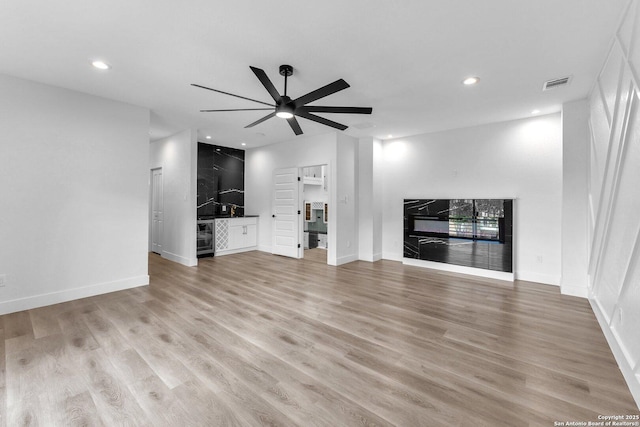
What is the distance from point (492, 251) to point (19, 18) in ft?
20.7

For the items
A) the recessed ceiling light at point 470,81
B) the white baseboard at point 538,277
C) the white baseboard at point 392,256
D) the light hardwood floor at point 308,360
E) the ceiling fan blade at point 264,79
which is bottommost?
the light hardwood floor at point 308,360

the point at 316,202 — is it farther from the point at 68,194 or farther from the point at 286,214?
the point at 68,194

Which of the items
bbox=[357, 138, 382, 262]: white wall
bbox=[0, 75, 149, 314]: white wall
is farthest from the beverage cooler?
bbox=[357, 138, 382, 262]: white wall

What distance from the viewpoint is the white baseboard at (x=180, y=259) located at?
17.9 ft

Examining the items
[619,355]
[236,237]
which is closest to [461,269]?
[619,355]

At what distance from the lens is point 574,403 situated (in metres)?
1.77

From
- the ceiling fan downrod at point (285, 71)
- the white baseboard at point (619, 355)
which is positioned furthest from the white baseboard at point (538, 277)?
the ceiling fan downrod at point (285, 71)

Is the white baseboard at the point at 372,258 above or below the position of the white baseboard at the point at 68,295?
above

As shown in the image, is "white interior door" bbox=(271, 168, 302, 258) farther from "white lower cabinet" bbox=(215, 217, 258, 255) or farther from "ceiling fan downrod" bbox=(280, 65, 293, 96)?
"ceiling fan downrod" bbox=(280, 65, 293, 96)

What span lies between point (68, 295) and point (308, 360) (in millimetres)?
3386

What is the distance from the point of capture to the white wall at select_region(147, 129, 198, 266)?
541cm

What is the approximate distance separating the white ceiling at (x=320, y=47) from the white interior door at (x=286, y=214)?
2.60 m

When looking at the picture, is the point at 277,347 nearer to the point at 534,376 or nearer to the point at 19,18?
the point at 534,376

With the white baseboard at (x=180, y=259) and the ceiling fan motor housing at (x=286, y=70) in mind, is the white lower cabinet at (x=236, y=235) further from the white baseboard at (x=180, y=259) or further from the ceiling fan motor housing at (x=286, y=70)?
the ceiling fan motor housing at (x=286, y=70)
